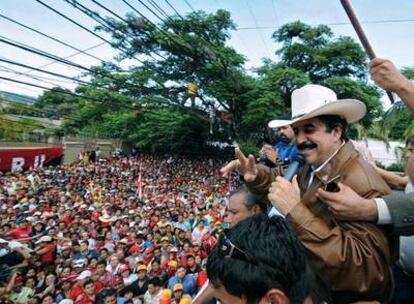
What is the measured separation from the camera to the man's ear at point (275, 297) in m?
0.98

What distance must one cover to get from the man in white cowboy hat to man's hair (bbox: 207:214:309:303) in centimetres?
14

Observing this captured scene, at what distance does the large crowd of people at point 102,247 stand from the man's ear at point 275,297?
12.0 ft

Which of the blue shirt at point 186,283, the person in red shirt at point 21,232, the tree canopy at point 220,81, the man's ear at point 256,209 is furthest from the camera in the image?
the tree canopy at point 220,81

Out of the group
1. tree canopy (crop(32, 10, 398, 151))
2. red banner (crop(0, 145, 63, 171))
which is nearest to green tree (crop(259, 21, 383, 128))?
tree canopy (crop(32, 10, 398, 151))

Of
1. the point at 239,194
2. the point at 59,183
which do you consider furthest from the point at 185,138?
the point at 239,194

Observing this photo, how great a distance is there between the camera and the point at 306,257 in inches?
44.4

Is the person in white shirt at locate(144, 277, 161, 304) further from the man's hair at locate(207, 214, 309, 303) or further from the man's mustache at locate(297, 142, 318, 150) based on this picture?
the man's hair at locate(207, 214, 309, 303)

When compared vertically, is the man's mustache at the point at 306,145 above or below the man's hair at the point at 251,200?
above

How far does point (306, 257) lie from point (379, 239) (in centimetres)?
31

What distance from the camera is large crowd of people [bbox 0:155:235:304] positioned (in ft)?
19.1

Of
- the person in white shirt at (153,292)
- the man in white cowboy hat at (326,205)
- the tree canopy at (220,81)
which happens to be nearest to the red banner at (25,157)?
the tree canopy at (220,81)

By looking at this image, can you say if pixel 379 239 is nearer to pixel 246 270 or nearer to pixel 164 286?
pixel 246 270

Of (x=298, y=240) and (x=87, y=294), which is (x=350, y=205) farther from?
(x=87, y=294)

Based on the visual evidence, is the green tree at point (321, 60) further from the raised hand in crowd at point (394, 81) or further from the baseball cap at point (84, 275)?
the raised hand in crowd at point (394, 81)
